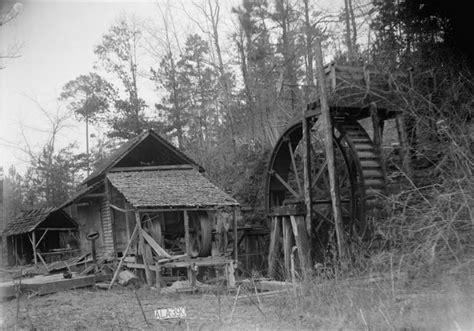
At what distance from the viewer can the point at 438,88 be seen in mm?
11078

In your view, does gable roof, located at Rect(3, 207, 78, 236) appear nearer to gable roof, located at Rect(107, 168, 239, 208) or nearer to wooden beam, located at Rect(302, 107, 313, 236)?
gable roof, located at Rect(107, 168, 239, 208)

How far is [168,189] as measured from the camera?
53.9ft

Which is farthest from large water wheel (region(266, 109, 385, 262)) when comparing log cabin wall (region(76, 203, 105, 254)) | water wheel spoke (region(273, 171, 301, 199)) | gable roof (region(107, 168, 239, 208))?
log cabin wall (region(76, 203, 105, 254))

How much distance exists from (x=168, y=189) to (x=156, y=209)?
1.32 meters

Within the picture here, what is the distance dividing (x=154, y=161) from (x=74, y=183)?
2062 cm

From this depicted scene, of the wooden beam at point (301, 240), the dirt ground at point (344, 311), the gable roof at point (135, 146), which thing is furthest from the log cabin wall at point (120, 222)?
the dirt ground at point (344, 311)

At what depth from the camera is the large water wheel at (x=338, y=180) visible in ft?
41.0

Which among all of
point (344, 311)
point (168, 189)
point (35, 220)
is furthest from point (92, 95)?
point (344, 311)

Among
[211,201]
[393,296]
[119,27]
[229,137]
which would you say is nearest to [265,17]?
[229,137]

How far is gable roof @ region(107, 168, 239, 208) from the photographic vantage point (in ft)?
50.4

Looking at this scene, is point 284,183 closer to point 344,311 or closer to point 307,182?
point 307,182

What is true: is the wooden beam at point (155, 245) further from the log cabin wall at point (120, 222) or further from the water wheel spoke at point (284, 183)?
the water wheel spoke at point (284, 183)

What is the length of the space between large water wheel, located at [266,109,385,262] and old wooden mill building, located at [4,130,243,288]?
200cm

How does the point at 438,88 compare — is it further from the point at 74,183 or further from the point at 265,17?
the point at 74,183
